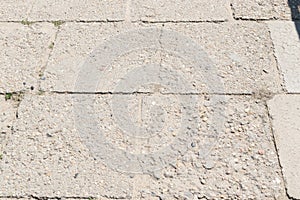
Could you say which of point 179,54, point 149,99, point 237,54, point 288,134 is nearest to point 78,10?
point 179,54

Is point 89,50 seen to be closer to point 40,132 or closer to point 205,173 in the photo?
point 40,132

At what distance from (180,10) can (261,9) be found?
0.75 metres

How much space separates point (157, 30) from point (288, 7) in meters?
1.27

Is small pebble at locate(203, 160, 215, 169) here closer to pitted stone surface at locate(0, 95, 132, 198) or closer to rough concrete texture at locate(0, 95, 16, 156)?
pitted stone surface at locate(0, 95, 132, 198)

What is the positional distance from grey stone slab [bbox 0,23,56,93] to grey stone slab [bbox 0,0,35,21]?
0.35 feet

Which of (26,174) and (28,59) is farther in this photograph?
(28,59)

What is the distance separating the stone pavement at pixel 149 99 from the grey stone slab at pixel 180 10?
15 millimetres

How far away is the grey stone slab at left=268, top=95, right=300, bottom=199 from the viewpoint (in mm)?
2412

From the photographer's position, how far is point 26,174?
2471mm

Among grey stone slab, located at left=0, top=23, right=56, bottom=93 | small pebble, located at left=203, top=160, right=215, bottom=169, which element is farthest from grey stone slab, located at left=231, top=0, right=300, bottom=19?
grey stone slab, located at left=0, top=23, right=56, bottom=93

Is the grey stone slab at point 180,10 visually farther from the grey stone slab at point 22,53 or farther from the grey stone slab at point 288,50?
the grey stone slab at point 22,53

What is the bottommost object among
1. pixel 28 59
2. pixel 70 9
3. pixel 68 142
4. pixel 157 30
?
pixel 68 142

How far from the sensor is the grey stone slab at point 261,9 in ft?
11.6

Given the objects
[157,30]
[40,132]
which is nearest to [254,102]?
[157,30]
